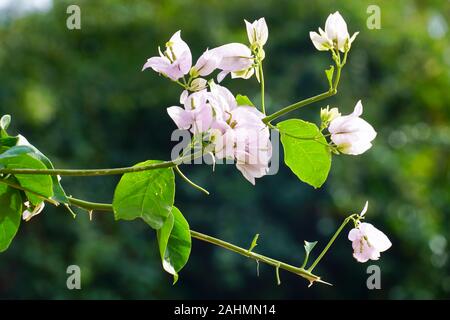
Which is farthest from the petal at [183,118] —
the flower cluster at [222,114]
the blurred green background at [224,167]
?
→ the blurred green background at [224,167]

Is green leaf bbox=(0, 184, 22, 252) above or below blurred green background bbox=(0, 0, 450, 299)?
below

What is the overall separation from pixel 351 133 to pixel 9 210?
8.3 inches

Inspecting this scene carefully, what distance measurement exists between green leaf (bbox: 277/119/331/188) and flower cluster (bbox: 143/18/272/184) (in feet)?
0.11

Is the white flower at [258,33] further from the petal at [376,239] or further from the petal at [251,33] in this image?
the petal at [376,239]

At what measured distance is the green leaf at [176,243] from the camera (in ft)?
1.47

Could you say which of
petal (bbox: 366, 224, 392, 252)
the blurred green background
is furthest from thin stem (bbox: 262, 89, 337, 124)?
the blurred green background

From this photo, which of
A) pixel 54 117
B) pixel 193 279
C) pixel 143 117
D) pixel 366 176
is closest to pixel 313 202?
pixel 366 176

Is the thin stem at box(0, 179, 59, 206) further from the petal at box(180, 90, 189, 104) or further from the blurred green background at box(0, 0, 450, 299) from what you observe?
the blurred green background at box(0, 0, 450, 299)

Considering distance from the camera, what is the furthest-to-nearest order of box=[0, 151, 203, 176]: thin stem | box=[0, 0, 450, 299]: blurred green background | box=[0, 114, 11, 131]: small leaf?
1. box=[0, 0, 450, 299]: blurred green background
2. box=[0, 114, 11, 131]: small leaf
3. box=[0, 151, 203, 176]: thin stem

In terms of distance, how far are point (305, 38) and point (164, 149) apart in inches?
40.6

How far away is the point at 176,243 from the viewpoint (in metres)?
0.47

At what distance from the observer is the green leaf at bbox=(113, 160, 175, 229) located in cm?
44

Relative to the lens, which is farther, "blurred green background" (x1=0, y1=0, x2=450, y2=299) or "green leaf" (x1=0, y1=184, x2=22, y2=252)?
"blurred green background" (x1=0, y1=0, x2=450, y2=299)

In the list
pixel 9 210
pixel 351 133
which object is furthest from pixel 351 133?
pixel 9 210
